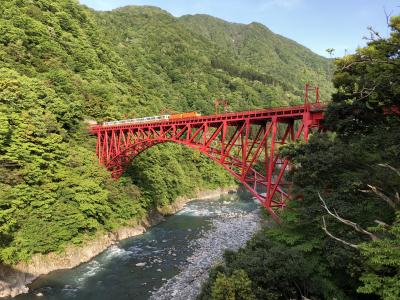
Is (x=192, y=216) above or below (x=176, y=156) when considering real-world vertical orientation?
below

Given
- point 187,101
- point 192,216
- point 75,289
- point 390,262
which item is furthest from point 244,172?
point 187,101

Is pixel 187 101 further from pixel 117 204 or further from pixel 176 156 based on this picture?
pixel 117 204

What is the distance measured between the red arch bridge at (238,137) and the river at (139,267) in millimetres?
8646

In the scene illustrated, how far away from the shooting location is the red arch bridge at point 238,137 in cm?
2150

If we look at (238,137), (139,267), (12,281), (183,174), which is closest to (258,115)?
(238,137)

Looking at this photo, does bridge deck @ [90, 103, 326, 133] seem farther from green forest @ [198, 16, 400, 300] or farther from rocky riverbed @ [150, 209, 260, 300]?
rocky riverbed @ [150, 209, 260, 300]

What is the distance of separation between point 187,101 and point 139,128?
6977 cm

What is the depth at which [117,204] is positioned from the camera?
35.1m

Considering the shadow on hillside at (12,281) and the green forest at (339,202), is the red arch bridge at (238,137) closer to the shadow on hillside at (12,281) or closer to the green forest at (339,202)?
the green forest at (339,202)

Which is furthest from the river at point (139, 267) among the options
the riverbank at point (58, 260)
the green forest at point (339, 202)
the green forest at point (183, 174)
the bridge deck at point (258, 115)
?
the bridge deck at point (258, 115)

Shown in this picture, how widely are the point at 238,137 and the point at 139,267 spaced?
1362 centimetres

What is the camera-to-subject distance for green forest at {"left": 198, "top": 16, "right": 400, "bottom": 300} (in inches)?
531

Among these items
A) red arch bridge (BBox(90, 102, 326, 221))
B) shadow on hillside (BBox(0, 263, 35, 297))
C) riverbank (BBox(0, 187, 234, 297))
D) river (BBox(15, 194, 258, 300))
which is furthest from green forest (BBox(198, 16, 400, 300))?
riverbank (BBox(0, 187, 234, 297))

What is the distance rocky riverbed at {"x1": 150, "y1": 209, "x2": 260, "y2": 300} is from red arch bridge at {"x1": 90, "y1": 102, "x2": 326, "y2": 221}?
506cm
